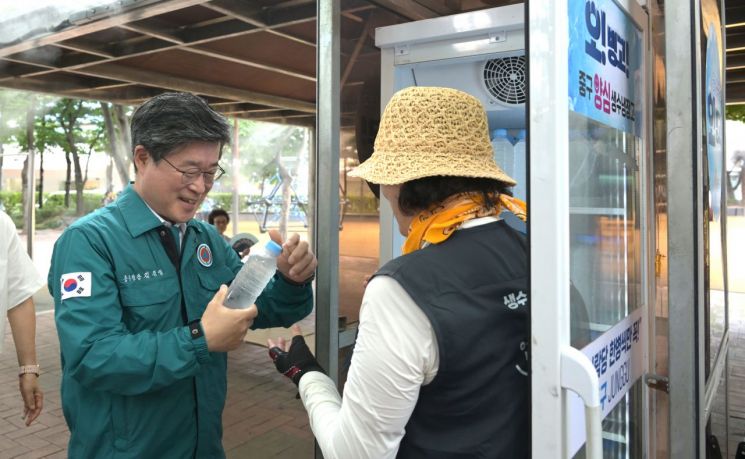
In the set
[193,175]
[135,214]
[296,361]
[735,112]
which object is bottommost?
[296,361]

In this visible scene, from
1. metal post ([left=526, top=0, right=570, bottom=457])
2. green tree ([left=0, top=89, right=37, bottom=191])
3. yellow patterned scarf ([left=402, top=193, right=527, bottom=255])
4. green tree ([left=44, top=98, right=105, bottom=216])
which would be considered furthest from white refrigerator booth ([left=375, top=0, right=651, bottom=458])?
green tree ([left=44, top=98, right=105, bottom=216])

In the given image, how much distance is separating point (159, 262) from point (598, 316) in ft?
4.05

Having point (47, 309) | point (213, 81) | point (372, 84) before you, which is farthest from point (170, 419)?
point (47, 309)

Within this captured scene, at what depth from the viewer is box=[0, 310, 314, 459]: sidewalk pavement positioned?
427 cm

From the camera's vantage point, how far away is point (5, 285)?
237 centimetres

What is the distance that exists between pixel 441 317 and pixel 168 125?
1070 millimetres

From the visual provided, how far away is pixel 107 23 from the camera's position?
4043 mm

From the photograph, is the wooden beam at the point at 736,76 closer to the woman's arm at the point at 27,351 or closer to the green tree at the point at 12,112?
the woman's arm at the point at 27,351

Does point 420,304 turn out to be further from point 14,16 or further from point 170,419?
point 14,16

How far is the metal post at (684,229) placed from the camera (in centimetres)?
124

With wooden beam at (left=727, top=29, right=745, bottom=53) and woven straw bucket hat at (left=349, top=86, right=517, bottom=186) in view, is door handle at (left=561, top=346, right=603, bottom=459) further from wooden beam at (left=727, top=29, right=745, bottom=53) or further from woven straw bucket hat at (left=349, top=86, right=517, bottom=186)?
wooden beam at (left=727, top=29, right=745, bottom=53)

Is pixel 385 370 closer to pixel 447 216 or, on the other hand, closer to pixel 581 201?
pixel 447 216

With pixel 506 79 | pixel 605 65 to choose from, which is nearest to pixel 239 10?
pixel 506 79

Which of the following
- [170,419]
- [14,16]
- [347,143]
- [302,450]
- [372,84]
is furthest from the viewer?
[14,16]
